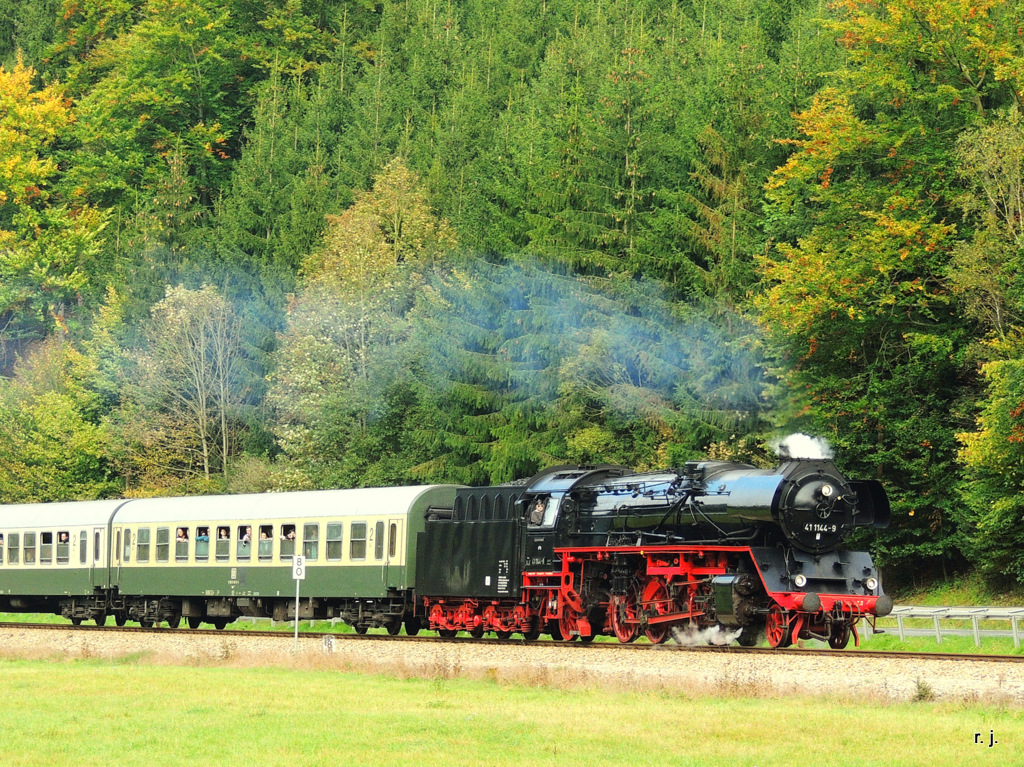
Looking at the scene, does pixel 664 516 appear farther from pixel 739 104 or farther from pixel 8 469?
pixel 8 469

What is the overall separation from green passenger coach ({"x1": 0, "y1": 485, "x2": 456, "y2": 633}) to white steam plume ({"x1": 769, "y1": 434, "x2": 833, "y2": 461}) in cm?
977

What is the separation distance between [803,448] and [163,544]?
1858cm

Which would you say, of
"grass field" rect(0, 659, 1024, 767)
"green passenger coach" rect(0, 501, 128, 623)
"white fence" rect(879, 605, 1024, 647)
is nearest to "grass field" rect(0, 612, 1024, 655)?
"white fence" rect(879, 605, 1024, 647)

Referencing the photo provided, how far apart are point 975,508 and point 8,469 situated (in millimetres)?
49656

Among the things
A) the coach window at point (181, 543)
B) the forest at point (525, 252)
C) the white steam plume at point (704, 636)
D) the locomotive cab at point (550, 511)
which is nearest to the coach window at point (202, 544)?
the coach window at point (181, 543)

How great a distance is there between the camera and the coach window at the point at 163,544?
3772cm

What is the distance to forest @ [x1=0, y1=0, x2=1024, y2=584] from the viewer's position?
41562 millimetres

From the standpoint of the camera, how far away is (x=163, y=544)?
1491 inches

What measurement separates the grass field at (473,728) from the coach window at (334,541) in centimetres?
1159

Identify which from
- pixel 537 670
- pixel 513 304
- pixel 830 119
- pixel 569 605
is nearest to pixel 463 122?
pixel 513 304

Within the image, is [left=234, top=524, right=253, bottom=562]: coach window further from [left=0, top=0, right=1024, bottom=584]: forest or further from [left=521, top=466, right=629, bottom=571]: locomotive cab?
[left=0, top=0, right=1024, bottom=584]: forest

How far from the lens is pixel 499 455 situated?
176 ft

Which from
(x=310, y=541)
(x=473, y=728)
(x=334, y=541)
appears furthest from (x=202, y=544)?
(x=473, y=728)

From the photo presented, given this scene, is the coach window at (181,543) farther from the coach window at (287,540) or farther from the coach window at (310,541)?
the coach window at (310,541)
